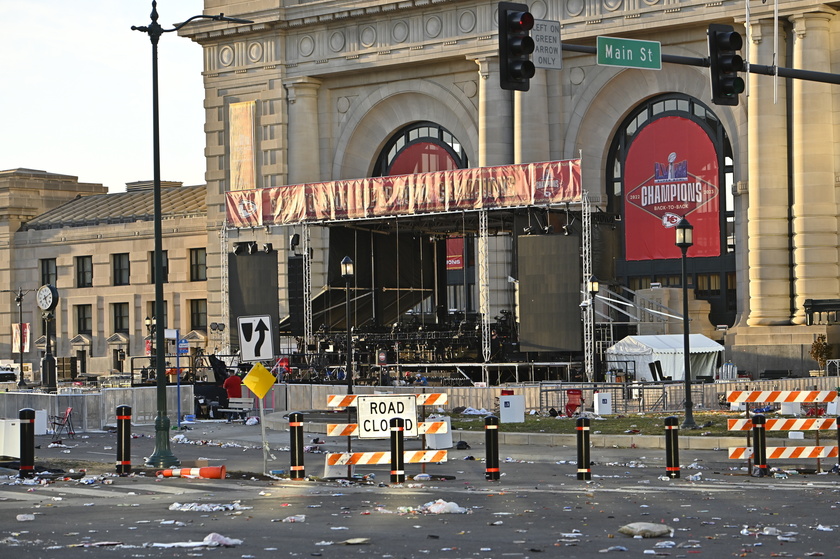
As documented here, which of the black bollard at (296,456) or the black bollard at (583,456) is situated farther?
the black bollard at (296,456)

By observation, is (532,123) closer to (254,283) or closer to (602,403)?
(254,283)

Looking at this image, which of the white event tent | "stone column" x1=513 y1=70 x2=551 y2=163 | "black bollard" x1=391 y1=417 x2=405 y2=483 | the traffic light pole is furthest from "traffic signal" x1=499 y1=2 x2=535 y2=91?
"stone column" x1=513 y1=70 x2=551 y2=163

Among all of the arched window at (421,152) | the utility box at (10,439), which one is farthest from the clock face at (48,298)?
the utility box at (10,439)

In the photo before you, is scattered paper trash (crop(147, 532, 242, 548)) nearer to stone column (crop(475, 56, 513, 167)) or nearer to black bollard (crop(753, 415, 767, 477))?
black bollard (crop(753, 415, 767, 477))

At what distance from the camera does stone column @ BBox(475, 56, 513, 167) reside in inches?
2350

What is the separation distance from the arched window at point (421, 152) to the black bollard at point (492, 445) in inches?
1661

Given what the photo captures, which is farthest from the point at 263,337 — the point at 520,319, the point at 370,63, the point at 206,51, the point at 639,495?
the point at 206,51

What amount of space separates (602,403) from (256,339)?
46.3 ft

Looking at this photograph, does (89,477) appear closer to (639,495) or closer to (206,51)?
(639,495)

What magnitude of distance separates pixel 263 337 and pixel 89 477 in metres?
3.81

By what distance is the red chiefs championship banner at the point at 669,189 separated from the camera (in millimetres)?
57344

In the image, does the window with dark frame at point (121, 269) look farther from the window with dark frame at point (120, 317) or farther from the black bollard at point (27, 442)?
the black bollard at point (27, 442)

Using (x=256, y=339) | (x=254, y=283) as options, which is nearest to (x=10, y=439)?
(x=256, y=339)

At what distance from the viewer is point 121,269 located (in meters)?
78.5
